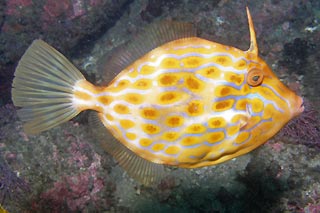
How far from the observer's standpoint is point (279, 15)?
682 cm

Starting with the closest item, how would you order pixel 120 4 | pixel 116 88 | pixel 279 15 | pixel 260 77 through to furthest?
pixel 260 77
pixel 116 88
pixel 279 15
pixel 120 4

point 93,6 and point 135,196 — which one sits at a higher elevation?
point 93,6

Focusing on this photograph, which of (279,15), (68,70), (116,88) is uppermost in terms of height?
(68,70)

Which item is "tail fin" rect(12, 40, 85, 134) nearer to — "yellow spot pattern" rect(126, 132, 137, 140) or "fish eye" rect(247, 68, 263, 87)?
"yellow spot pattern" rect(126, 132, 137, 140)

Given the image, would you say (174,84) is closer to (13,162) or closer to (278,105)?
(278,105)

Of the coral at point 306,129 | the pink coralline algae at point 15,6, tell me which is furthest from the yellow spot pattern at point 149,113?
the pink coralline algae at point 15,6

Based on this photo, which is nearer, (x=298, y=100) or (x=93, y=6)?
(x=298, y=100)

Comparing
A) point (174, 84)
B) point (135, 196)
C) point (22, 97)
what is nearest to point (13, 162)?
point (135, 196)

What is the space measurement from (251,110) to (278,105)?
184 mm

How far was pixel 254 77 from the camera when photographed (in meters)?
1.96

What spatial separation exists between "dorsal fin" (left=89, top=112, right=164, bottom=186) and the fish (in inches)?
1.4

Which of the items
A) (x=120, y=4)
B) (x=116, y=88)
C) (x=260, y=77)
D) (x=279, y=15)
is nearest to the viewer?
(x=260, y=77)

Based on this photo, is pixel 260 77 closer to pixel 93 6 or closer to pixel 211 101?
pixel 211 101

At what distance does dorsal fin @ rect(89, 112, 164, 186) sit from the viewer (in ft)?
7.21
